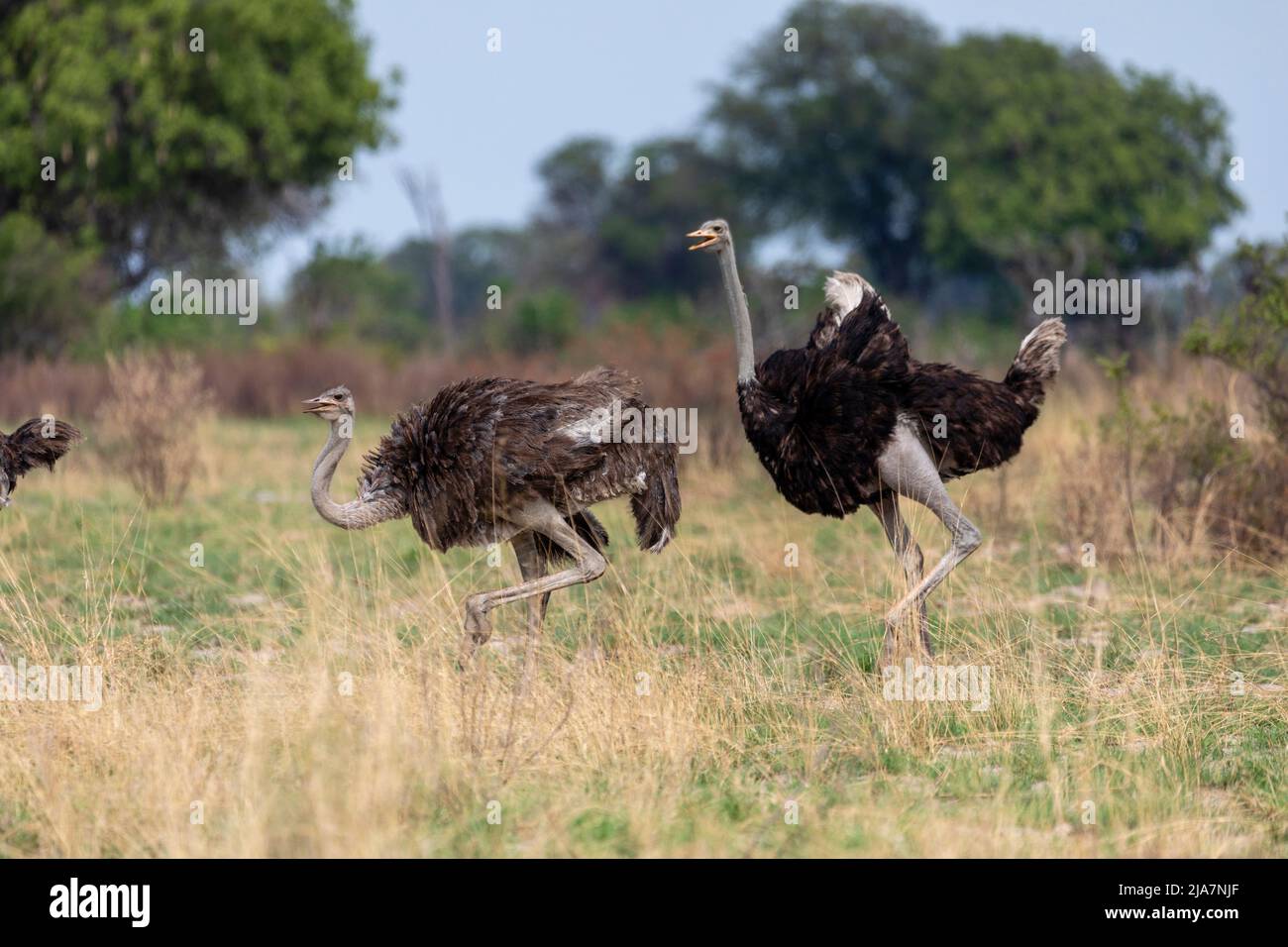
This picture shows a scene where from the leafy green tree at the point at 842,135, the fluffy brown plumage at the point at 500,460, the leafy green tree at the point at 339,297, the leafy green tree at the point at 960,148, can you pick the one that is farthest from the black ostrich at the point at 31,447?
the leafy green tree at the point at 842,135

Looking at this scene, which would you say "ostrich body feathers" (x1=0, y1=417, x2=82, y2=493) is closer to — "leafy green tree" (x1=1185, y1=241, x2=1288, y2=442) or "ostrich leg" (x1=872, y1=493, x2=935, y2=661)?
"ostrich leg" (x1=872, y1=493, x2=935, y2=661)

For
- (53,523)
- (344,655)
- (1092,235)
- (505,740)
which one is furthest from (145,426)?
(1092,235)

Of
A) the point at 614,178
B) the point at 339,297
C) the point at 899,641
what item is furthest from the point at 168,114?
the point at 614,178

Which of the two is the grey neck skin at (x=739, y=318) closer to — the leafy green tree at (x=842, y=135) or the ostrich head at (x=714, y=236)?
the ostrich head at (x=714, y=236)

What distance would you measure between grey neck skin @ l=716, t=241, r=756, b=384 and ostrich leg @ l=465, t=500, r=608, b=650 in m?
0.92

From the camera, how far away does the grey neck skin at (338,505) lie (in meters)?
5.72

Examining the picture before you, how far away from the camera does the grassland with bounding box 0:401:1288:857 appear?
4.34 m

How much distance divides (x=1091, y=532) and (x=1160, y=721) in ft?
11.7

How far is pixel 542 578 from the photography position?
20.0 ft

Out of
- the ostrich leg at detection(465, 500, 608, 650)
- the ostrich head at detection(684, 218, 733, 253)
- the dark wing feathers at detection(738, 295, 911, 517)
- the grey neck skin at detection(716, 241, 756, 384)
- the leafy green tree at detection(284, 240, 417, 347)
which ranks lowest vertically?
the ostrich leg at detection(465, 500, 608, 650)

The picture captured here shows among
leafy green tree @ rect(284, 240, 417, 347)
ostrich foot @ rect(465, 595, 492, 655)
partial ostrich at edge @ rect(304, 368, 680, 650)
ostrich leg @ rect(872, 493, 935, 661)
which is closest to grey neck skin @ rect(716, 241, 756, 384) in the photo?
partial ostrich at edge @ rect(304, 368, 680, 650)

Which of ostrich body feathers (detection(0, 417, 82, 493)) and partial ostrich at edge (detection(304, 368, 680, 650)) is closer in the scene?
partial ostrich at edge (detection(304, 368, 680, 650))

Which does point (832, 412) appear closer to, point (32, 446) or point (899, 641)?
point (899, 641)
